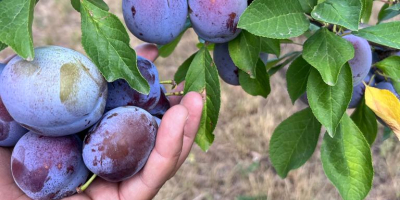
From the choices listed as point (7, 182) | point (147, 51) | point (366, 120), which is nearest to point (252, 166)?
point (366, 120)

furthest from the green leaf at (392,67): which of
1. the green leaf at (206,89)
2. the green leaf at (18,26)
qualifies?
the green leaf at (18,26)

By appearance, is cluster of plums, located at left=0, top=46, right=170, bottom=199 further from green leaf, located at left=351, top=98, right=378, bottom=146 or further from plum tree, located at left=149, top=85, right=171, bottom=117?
green leaf, located at left=351, top=98, right=378, bottom=146

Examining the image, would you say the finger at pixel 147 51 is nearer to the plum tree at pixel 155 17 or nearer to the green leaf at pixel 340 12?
the plum tree at pixel 155 17

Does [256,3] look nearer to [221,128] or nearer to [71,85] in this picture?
[71,85]

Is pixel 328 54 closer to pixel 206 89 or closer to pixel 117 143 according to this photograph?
pixel 206 89

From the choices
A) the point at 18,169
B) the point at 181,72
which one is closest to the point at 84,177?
the point at 18,169

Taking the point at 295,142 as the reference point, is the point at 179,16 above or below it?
above

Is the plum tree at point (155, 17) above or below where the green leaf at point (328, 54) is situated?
above
